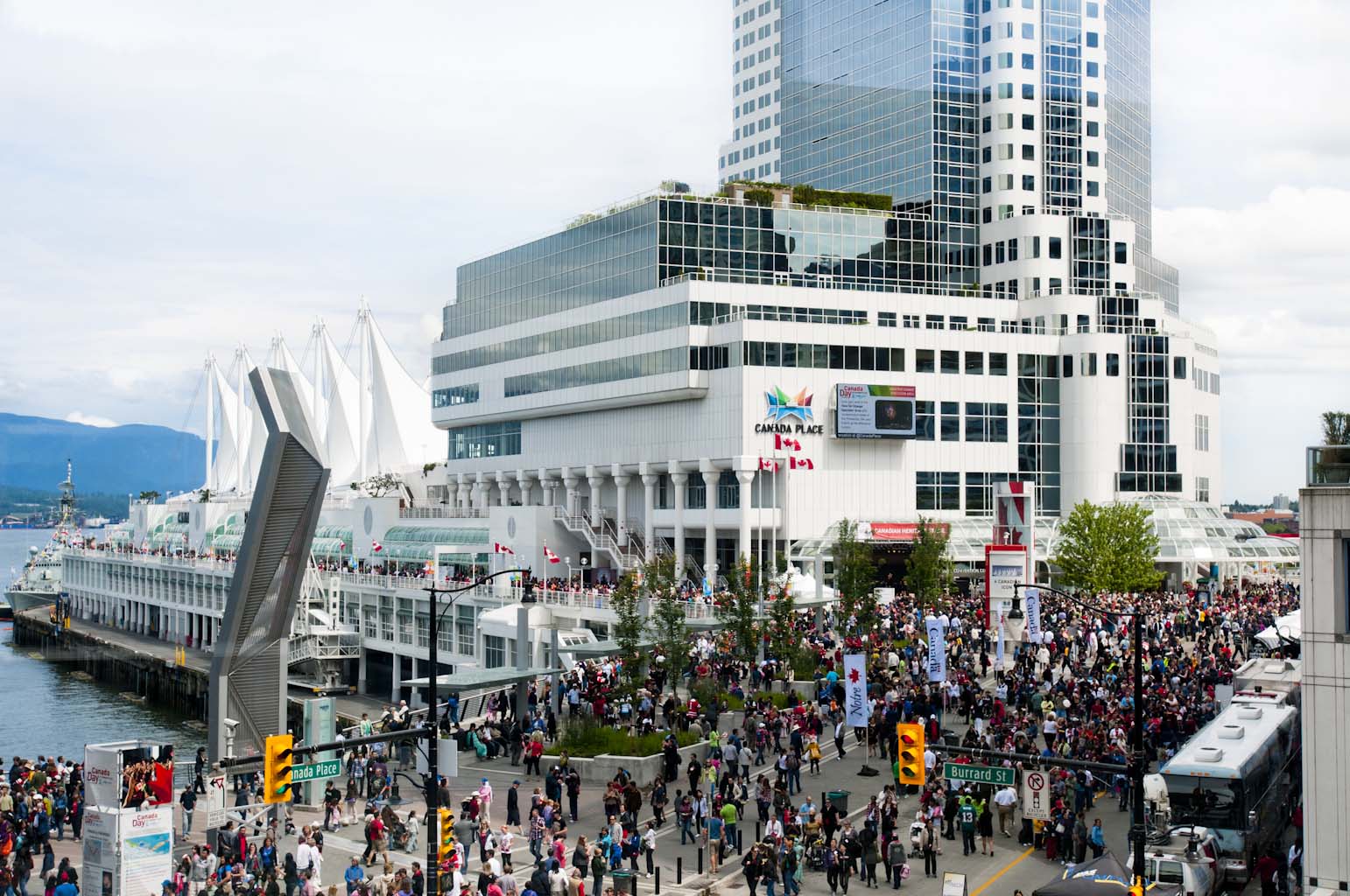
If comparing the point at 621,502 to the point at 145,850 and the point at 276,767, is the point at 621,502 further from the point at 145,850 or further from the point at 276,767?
the point at 276,767

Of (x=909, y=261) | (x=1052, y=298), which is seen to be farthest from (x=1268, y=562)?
(x=909, y=261)

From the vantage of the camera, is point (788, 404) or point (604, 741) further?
point (788, 404)

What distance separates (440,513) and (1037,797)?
73.6 meters

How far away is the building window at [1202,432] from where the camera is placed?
322 ft

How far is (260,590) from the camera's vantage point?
45.4 metres

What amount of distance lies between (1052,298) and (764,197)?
1965cm

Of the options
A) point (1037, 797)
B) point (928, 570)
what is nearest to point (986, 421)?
point (928, 570)

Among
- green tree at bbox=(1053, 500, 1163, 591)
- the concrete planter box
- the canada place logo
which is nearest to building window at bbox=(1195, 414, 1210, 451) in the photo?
green tree at bbox=(1053, 500, 1163, 591)

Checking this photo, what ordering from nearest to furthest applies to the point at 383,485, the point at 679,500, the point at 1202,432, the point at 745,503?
the point at 745,503, the point at 679,500, the point at 1202,432, the point at 383,485

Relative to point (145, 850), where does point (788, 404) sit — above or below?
above

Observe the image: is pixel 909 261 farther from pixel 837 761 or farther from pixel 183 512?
pixel 183 512

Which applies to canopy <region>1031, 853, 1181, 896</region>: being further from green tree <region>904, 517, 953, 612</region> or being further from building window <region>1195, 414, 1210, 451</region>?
building window <region>1195, 414, 1210, 451</region>

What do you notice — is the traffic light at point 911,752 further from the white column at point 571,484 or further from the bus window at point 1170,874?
the white column at point 571,484

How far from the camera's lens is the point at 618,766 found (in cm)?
3916
